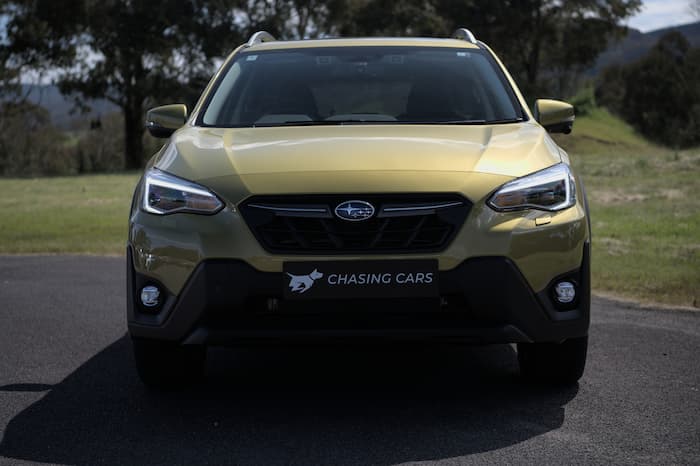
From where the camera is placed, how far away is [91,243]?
12.0 m

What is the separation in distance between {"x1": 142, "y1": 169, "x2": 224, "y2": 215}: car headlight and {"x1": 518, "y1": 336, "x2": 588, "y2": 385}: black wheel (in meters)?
1.62

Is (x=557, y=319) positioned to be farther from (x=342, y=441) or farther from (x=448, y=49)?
(x=448, y=49)

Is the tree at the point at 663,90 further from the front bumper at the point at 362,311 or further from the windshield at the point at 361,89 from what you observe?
the front bumper at the point at 362,311

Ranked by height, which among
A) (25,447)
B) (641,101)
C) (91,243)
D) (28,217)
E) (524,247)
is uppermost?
(524,247)

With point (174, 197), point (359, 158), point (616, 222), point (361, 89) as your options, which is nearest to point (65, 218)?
point (616, 222)

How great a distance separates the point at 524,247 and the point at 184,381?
176 cm

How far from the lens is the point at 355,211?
397cm

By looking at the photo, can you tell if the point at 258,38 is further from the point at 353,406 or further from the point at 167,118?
the point at 353,406

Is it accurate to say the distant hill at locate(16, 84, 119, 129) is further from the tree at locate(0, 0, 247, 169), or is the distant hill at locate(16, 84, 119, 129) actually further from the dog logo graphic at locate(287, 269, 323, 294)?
the dog logo graphic at locate(287, 269, 323, 294)

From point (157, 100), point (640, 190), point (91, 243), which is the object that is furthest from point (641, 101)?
point (91, 243)

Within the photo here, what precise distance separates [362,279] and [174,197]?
34.7 inches

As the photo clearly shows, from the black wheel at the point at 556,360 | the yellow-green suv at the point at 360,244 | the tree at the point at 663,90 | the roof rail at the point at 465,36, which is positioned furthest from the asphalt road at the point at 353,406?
the tree at the point at 663,90

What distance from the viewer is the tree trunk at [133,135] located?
4111 centimetres

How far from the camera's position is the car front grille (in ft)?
13.0
